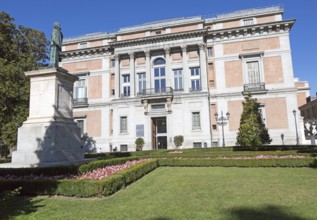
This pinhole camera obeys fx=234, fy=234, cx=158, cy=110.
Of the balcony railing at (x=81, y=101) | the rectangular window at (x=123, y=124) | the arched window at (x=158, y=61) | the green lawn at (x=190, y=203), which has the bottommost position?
the green lawn at (x=190, y=203)

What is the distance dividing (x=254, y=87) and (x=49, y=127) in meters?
27.8

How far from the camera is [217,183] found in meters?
8.70

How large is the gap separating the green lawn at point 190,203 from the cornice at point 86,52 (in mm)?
33174

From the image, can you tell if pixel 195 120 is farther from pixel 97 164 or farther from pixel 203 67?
pixel 97 164

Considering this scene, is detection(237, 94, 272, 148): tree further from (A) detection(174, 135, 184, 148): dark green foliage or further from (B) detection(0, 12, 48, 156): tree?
(B) detection(0, 12, 48, 156): tree

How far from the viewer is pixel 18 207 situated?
20.5ft

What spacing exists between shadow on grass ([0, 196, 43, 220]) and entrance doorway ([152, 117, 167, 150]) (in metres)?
27.1

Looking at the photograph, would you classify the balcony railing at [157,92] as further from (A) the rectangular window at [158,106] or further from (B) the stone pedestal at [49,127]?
(B) the stone pedestal at [49,127]

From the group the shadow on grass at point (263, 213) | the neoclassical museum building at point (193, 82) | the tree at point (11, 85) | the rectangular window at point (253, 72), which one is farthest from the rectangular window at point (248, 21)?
the shadow on grass at point (263, 213)

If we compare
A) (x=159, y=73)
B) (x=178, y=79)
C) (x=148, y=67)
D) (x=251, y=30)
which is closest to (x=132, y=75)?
(x=148, y=67)

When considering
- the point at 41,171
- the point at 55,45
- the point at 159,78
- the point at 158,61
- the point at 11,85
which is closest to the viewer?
the point at 41,171

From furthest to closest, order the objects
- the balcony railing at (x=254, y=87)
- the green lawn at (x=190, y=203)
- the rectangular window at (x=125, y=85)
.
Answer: the rectangular window at (x=125, y=85), the balcony railing at (x=254, y=87), the green lawn at (x=190, y=203)

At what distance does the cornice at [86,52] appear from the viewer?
3816 cm

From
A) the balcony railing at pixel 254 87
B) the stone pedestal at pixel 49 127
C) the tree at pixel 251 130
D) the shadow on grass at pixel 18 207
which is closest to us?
the shadow on grass at pixel 18 207
